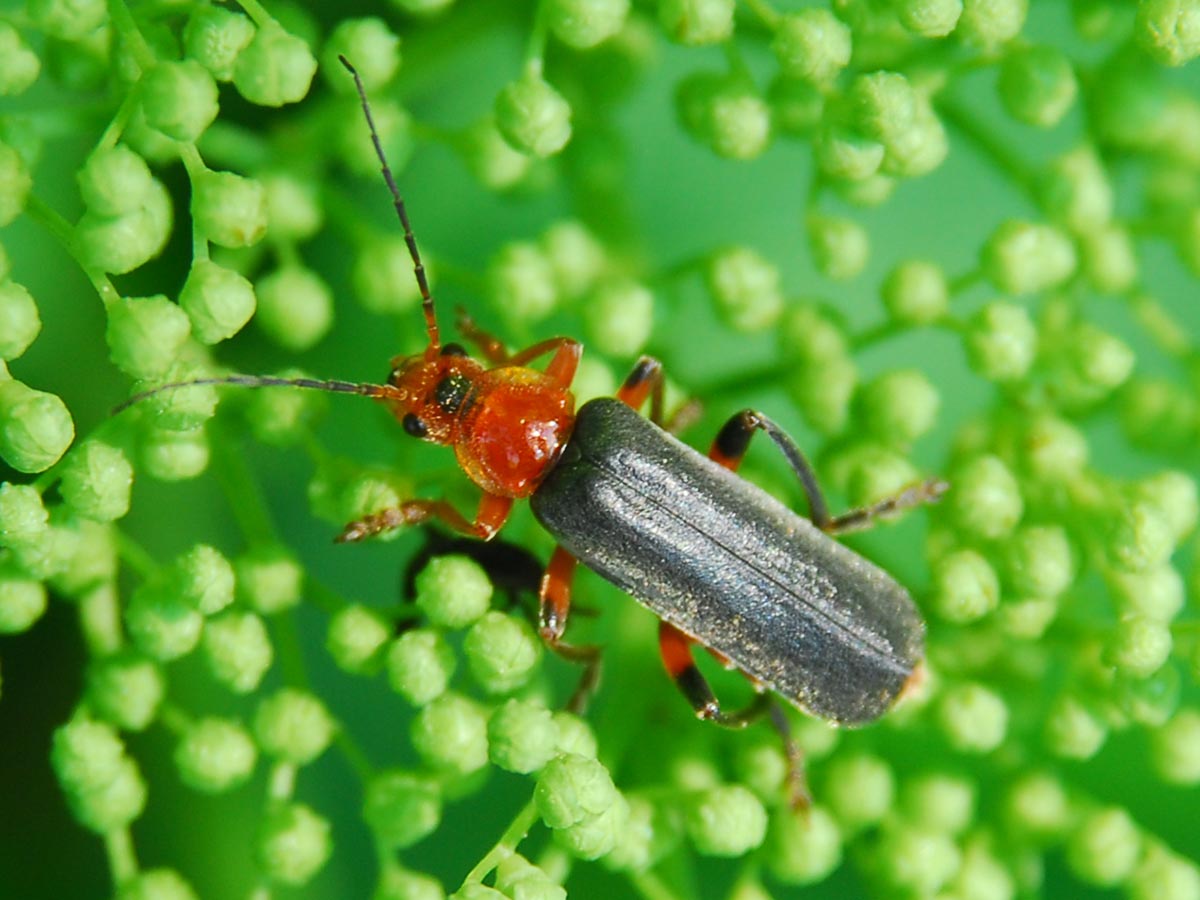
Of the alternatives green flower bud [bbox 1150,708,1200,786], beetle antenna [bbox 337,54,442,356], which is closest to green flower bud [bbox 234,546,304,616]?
beetle antenna [bbox 337,54,442,356]

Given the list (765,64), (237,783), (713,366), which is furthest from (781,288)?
(237,783)

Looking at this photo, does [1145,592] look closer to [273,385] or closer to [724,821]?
[724,821]

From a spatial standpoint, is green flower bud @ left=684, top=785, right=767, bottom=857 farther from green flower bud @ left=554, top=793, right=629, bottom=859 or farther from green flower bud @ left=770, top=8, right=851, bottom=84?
green flower bud @ left=770, top=8, right=851, bottom=84

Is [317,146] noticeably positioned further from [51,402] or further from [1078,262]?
[1078,262]

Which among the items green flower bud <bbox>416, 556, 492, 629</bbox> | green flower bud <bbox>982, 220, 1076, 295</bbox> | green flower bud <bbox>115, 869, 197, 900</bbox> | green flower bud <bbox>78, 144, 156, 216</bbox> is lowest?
green flower bud <bbox>115, 869, 197, 900</bbox>

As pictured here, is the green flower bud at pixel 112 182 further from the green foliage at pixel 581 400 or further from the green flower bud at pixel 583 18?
the green flower bud at pixel 583 18

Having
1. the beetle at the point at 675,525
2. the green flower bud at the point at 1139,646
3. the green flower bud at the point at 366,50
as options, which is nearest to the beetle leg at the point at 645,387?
the beetle at the point at 675,525
